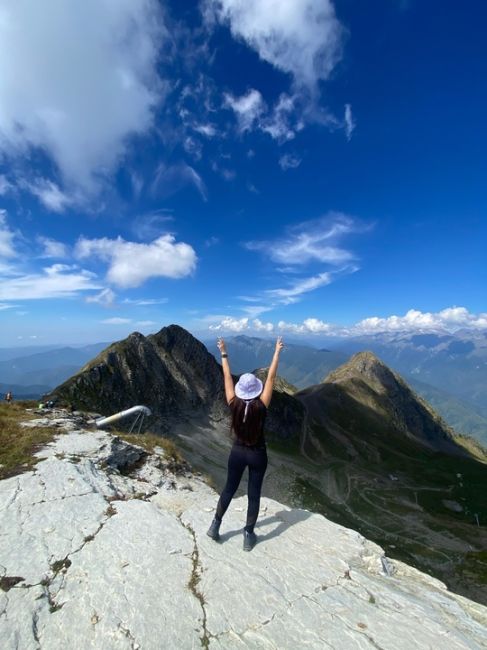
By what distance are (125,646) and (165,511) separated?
17.4ft

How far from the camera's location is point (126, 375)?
78.4m

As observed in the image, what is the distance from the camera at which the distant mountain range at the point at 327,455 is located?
59.8m

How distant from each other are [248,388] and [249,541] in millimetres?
3776

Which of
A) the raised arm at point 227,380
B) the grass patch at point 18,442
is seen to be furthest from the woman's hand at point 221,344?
the grass patch at point 18,442

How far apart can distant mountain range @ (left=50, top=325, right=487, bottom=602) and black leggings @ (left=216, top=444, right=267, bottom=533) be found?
52.5 m

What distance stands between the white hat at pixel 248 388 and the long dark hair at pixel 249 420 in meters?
0.12

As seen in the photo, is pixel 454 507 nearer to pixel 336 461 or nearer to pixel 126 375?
pixel 336 461

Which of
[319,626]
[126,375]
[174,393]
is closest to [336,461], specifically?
[174,393]

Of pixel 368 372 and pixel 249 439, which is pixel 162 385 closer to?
pixel 249 439

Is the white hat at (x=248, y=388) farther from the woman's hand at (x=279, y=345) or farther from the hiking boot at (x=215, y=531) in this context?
the hiking boot at (x=215, y=531)

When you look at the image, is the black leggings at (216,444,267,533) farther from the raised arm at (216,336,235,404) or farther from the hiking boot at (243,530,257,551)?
the raised arm at (216,336,235,404)

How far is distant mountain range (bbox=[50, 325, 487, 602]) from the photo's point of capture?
59.8 metres

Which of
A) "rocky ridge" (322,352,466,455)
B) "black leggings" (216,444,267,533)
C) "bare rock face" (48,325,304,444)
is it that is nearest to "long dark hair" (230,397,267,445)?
"black leggings" (216,444,267,533)

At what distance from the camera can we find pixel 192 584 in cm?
690
